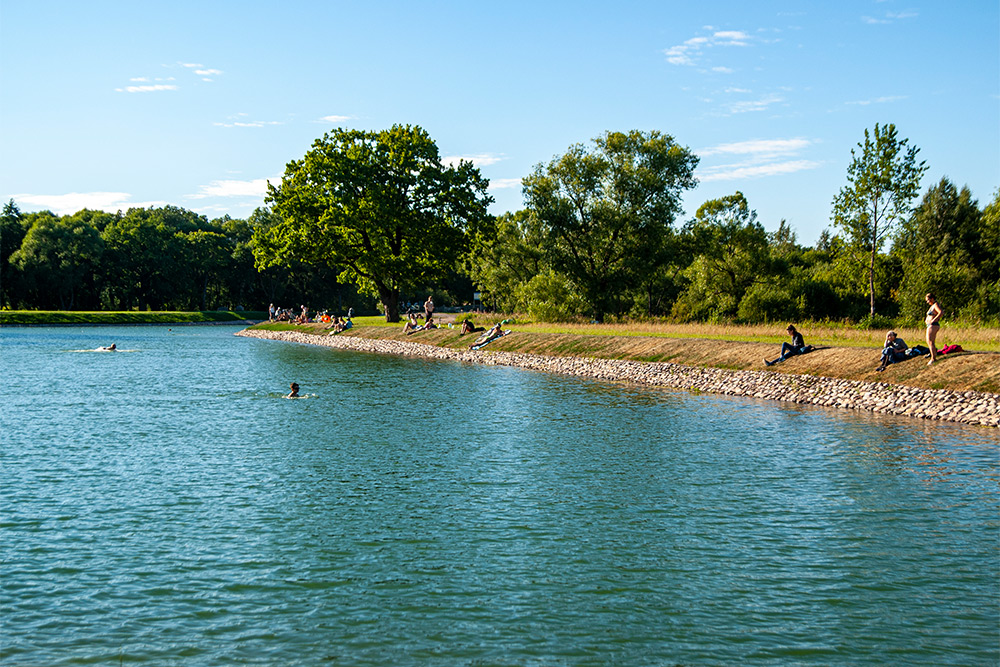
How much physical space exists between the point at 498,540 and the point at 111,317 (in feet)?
388

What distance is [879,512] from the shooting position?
1570 centimetres

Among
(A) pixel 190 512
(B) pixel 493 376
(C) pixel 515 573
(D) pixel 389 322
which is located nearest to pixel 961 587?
(C) pixel 515 573

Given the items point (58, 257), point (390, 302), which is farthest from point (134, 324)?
point (390, 302)

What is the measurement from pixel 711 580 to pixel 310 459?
12322 millimetres

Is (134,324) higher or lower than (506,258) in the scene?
lower

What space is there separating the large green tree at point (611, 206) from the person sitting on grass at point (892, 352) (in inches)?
1415

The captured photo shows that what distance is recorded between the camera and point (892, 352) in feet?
104

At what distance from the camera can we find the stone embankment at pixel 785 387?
26.8 meters

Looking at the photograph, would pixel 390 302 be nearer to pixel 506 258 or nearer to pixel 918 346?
pixel 506 258

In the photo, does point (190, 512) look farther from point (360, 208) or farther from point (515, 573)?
point (360, 208)

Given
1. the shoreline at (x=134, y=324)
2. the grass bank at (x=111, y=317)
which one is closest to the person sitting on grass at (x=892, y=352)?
the shoreline at (x=134, y=324)

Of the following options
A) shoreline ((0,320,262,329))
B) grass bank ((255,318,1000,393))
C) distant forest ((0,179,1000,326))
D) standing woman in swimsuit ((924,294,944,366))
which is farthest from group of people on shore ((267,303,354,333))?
standing woman in swimsuit ((924,294,944,366))

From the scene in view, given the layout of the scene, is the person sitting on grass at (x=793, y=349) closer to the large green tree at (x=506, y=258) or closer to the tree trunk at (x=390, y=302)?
the large green tree at (x=506, y=258)

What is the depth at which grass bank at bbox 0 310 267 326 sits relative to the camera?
4326 inches
